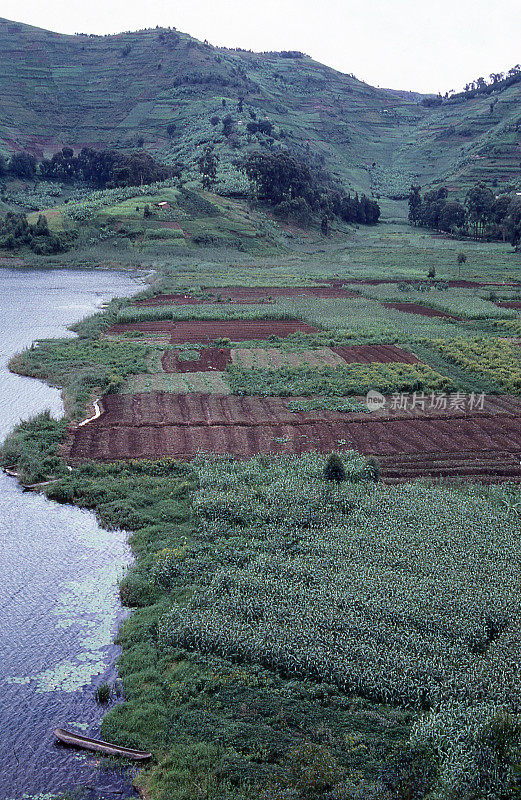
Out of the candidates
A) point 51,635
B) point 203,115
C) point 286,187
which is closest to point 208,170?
point 286,187

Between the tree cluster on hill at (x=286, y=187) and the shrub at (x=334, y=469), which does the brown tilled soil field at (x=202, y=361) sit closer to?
the shrub at (x=334, y=469)

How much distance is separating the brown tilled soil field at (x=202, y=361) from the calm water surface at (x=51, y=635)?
15.2m

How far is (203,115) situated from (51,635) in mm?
140687

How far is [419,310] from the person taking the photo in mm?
56375

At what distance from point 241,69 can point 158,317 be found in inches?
5948

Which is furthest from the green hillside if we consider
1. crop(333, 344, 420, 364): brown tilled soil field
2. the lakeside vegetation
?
crop(333, 344, 420, 364): brown tilled soil field

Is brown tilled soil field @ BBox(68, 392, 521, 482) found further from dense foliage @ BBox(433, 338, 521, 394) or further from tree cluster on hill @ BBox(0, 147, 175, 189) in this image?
tree cluster on hill @ BBox(0, 147, 175, 189)

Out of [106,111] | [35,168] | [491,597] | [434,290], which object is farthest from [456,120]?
[491,597]

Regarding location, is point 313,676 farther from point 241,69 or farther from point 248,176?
point 241,69

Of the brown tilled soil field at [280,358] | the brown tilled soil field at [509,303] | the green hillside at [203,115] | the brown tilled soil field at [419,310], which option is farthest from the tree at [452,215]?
the brown tilled soil field at [280,358]

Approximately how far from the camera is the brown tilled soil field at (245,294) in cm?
5734

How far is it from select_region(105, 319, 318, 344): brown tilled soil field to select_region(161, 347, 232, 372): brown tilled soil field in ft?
8.99

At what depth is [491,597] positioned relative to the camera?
53.3ft

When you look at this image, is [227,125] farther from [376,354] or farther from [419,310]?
[376,354]
